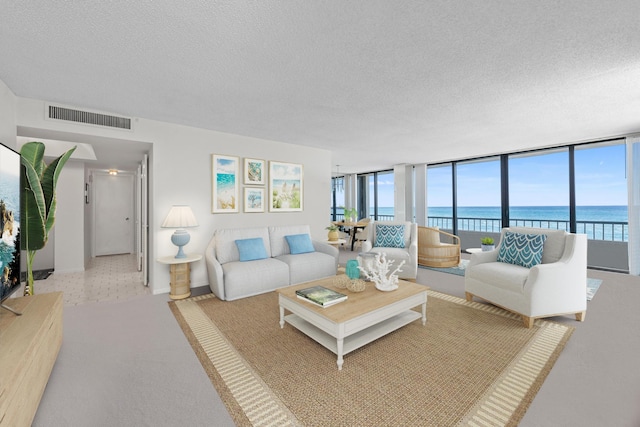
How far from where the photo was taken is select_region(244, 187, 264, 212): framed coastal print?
4609 millimetres

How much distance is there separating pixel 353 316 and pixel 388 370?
1.48 ft

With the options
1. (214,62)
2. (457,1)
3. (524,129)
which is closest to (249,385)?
(214,62)

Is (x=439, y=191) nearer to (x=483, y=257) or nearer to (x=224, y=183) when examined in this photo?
(x=483, y=257)

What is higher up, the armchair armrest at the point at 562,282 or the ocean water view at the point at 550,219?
the ocean water view at the point at 550,219

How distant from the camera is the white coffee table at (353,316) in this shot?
6.79 feet

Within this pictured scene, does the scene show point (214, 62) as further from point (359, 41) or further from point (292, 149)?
point (292, 149)

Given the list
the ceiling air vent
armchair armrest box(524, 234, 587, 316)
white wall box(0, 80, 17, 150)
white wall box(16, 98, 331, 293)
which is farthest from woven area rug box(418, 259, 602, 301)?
white wall box(0, 80, 17, 150)

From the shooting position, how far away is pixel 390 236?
468cm

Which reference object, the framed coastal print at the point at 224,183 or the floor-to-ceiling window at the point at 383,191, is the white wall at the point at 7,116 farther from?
the floor-to-ceiling window at the point at 383,191

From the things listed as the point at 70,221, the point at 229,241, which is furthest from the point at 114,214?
the point at 229,241

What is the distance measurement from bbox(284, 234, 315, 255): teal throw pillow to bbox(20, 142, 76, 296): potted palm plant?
9.47 feet

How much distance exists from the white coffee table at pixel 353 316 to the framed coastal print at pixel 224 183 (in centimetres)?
224

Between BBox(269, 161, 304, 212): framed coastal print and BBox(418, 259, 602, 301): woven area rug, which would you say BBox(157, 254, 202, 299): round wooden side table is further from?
BBox(418, 259, 602, 301): woven area rug

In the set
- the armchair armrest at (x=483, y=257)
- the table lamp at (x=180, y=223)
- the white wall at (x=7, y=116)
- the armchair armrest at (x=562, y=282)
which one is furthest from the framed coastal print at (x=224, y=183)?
Answer: the armchair armrest at (x=562, y=282)
